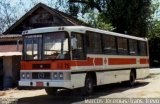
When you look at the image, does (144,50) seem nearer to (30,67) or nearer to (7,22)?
(30,67)

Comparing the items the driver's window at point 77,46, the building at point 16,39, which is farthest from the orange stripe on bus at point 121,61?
the building at point 16,39

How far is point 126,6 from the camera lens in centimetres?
3984

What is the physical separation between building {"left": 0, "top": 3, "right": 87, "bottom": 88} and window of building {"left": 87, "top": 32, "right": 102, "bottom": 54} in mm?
6776

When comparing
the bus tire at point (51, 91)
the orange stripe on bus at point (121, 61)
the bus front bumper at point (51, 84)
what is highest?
the orange stripe on bus at point (121, 61)

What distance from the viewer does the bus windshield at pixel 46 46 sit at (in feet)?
53.5

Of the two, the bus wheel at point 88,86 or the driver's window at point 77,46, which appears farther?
the bus wheel at point 88,86

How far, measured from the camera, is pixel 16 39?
28047mm

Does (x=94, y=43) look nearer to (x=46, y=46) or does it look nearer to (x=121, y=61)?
(x=46, y=46)

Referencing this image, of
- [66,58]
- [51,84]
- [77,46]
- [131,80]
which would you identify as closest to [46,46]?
[66,58]

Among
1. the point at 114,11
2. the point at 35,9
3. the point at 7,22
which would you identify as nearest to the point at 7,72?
the point at 35,9

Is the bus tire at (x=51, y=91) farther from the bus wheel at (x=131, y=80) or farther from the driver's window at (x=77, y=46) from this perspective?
the bus wheel at (x=131, y=80)

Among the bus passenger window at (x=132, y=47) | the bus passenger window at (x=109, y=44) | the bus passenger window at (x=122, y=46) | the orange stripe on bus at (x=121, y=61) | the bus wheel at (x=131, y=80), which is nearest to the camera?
the bus passenger window at (x=109, y=44)

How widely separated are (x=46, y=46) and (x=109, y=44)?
427 centimetres

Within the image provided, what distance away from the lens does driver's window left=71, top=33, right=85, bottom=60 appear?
53.8ft
